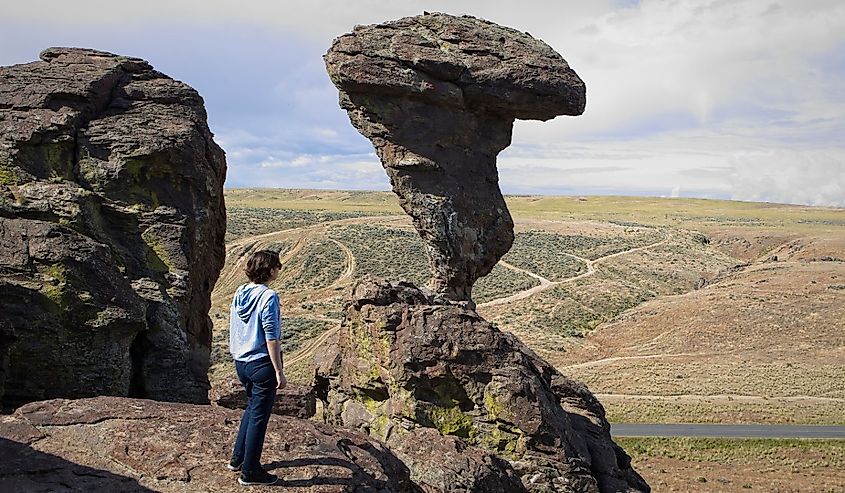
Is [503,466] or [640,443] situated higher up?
[503,466]

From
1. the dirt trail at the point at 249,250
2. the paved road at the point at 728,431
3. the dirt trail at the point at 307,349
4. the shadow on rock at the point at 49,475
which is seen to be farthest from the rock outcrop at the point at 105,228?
the dirt trail at the point at 249,250

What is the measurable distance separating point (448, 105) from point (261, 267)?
13.0 m

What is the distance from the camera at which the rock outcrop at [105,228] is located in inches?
513

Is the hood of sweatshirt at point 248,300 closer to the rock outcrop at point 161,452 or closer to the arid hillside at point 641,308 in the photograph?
the rock outcrop at point 161,452

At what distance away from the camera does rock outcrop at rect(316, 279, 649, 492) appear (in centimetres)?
1379

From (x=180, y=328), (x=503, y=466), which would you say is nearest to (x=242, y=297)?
(x=503, y=466)

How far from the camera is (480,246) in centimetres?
2164

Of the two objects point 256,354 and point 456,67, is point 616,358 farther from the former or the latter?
point 256,354

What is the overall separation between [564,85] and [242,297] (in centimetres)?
1464

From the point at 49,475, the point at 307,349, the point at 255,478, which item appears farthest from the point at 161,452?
the point at 307,349

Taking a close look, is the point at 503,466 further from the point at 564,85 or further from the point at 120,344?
the point at 564,85

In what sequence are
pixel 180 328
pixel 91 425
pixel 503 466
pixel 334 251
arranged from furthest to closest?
pixel 334 251 → pixel 180 328 → pixel 503 466 → pixel 91 425

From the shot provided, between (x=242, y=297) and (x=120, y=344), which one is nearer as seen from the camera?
(x=242, y=297)

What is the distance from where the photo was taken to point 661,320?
201ft
